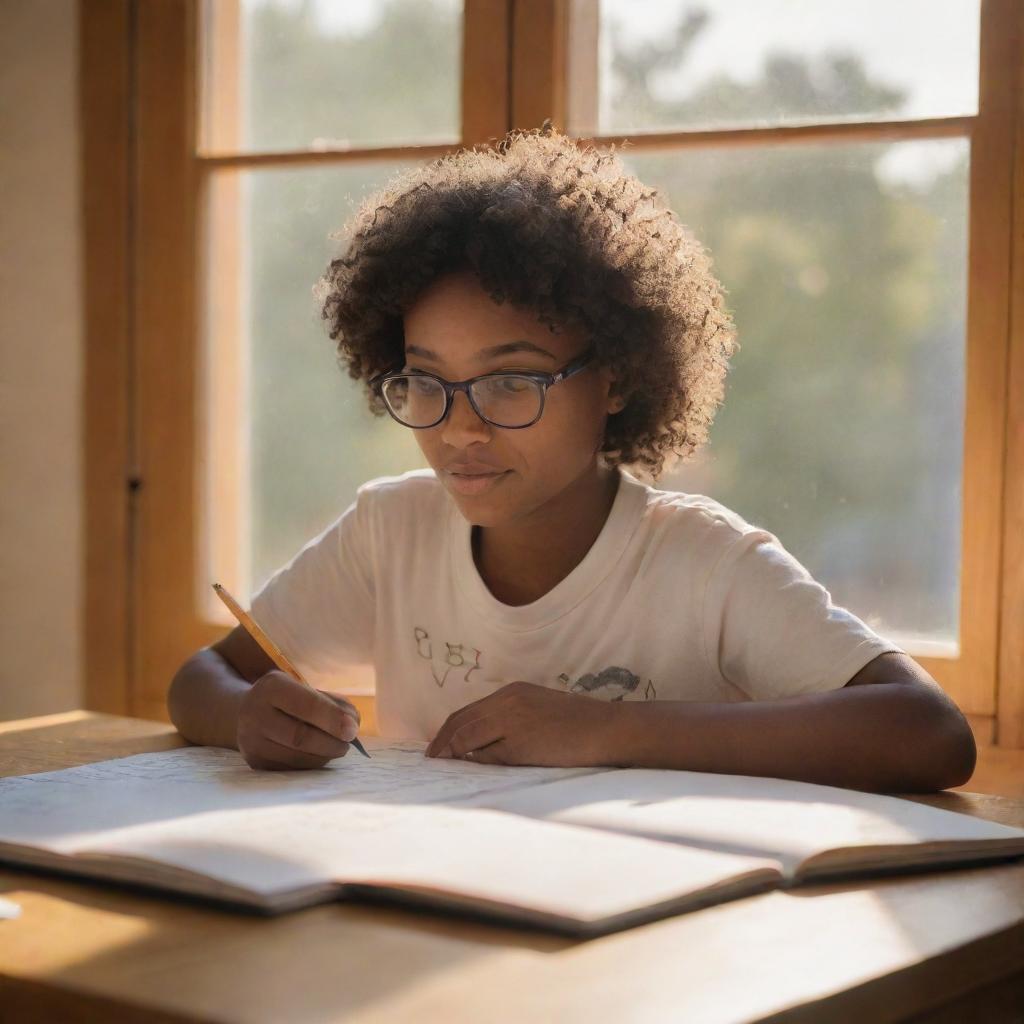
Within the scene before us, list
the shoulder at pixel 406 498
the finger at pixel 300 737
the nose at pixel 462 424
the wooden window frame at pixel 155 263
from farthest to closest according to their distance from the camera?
the wooden window frame at pixel 155 263
the shoulder at pixel 406 498
the nose at pixel 462 424
the finger at pixel 300 737

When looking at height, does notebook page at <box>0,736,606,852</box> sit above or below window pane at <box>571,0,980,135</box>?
below

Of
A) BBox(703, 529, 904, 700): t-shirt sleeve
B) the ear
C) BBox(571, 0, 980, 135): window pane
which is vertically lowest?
BBox(703, 529, 904, 700): t-shirt sleeve

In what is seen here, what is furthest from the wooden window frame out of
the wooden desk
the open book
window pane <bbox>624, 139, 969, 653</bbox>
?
the wooden desk

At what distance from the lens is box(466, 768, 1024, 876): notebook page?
3.26 feet

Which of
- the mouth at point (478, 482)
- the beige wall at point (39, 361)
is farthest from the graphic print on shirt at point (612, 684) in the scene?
the beige wall at point (39, 361)

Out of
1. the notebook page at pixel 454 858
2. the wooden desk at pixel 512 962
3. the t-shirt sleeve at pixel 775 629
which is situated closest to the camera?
the wooden desk at pixel 512 962

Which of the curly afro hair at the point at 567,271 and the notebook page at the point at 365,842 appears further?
the curly afro hair at the point at 567,271

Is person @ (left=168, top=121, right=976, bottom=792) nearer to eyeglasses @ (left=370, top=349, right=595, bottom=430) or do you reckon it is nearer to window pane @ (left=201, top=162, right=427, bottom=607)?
eyeglasses @ (left=370, top=349, right=595, bottom=430)

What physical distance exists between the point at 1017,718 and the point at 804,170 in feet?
2.76

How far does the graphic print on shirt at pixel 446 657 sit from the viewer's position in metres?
1.74

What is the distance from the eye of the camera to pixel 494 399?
63.7 inches

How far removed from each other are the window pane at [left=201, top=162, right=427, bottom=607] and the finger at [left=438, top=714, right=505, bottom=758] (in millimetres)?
1204

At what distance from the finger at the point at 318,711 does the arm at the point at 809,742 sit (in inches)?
9.3

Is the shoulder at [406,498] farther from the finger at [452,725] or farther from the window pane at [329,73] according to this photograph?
the window pane at [329,73]
